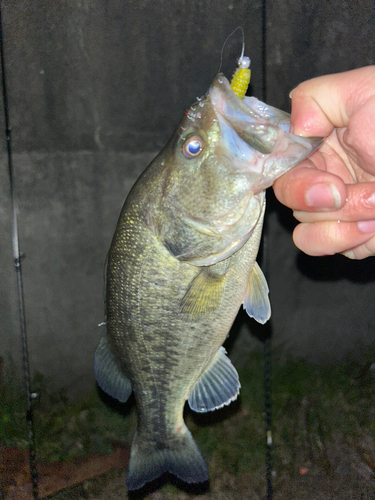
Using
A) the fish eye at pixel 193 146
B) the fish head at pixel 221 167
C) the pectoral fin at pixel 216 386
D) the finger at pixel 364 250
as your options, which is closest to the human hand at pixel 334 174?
the fish head at pixel 221 167

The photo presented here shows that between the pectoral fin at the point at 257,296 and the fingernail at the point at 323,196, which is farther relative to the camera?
the pectoral fin at the point at 257,296

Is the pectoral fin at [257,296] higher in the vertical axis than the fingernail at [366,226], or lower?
lower

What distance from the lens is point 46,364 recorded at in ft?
9.87

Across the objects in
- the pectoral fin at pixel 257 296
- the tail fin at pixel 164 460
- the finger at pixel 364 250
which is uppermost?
the finger at pixel 364 250

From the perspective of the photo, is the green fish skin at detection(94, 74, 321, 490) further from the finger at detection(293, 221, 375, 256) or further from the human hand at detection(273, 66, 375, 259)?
the finger at detection(293, 221, 375, 256)

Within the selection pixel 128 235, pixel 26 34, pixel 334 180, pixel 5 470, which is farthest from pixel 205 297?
pixel 5 470

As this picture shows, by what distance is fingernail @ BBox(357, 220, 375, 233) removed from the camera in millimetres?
1596

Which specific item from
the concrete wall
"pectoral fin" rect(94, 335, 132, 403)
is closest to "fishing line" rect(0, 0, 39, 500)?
the concrete wall

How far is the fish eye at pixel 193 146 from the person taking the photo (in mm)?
1477

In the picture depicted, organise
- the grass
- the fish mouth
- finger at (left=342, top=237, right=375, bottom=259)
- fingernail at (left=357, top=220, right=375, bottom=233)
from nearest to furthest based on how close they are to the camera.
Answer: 1. the fish mouth
2. fingernail at (left=357, top=220, right=375, bottom=233)
3. finger at (left=342, top=237, right=375, bottom=259)
4. the grass

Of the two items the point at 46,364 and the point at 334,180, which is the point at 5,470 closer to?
the point at 46,364

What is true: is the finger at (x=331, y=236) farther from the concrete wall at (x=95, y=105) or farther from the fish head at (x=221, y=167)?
the concrete wall at (x=95, y=105)

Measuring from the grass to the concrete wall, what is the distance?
0.31 m

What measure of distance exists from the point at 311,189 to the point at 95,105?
76.7 inches
